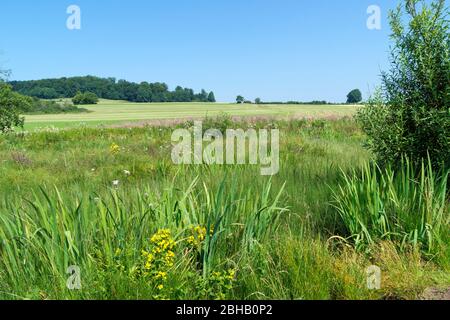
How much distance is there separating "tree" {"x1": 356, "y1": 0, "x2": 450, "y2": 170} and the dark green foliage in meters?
18.3

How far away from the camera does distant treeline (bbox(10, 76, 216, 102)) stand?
54.1m

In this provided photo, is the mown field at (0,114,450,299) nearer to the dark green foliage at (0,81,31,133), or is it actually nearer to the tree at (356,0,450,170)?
the tree at (356,0,450,170)

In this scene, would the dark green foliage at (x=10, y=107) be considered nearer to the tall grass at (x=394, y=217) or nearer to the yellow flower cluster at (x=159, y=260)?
the yellow flower cluster at (x=159, y=260)

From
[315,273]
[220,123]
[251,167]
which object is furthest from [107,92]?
[315,273]

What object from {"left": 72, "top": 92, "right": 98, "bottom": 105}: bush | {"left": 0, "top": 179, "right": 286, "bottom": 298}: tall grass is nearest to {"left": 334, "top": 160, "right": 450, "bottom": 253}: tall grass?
{"left": 0, "top": 179, "right": 286, "bottom": 298}: tall grass

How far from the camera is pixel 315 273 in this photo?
9.71 ft

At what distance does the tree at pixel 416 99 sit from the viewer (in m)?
4.83

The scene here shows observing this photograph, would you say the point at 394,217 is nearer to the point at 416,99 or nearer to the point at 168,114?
the point at 416,99

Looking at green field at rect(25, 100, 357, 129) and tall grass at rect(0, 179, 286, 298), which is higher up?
green field at rect(25, 100, 357, 129)

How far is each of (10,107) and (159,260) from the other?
2103 cm

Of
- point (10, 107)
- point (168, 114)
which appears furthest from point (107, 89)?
point (10, 107)

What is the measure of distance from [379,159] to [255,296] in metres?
3.26

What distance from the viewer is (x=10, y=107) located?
68.7 feet

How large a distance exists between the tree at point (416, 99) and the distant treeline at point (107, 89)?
176ft
